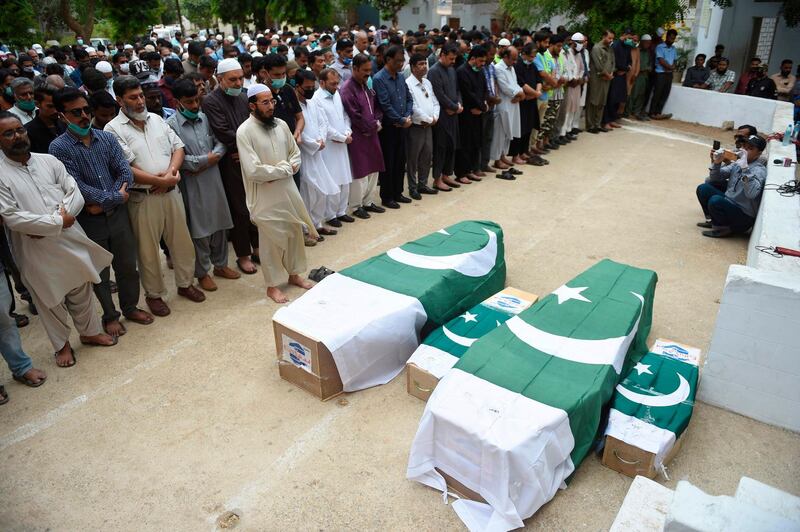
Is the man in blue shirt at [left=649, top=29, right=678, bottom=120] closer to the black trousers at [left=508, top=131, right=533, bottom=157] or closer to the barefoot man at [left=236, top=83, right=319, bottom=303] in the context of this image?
the black trousers at [left=508, top=131, right=533, bottom=157]

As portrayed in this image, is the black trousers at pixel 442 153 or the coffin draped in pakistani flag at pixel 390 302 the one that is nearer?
the coffin draped in pakistani flag at pixel 390 302

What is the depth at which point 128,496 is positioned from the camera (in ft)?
11.0

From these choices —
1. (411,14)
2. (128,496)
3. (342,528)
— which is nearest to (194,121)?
(128,496)

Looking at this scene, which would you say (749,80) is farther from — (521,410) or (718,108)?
(521,410)

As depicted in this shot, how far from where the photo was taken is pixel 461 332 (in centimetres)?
424

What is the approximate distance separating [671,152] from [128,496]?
10.2 m

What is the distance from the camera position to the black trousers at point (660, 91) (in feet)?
41.2

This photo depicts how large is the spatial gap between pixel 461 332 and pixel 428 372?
0.48 m

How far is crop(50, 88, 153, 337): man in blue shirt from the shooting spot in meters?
→ 4.30

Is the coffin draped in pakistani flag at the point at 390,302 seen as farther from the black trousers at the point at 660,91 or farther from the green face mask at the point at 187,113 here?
the black trousers at the point at 660,91

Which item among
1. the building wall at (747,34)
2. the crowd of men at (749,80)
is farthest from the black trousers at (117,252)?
the building wall at (747,34)

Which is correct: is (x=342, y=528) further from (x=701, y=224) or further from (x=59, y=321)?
(x=701, y=224)

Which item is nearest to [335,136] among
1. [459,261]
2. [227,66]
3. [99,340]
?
[227,66]

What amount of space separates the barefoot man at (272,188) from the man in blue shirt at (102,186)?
97 centimetres
